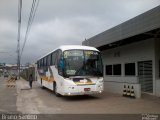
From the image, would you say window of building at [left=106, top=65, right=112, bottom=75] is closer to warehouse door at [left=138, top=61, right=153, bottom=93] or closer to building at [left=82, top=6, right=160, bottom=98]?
building at [left=82, top=6, right=160, bottom=98]

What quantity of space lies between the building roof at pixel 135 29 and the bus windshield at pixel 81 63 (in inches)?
105

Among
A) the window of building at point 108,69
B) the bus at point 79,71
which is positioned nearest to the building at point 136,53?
the window of building at point 108,69

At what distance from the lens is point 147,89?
18906mm

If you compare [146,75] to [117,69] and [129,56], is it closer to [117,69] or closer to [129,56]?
[129,56]

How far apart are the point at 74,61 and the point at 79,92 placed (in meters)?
1.83

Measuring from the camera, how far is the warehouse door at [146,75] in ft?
60.8

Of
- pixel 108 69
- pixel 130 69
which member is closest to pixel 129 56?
pixel 130 69

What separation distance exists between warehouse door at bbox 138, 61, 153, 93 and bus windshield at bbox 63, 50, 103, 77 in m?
3.61

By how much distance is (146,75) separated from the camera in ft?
62.8

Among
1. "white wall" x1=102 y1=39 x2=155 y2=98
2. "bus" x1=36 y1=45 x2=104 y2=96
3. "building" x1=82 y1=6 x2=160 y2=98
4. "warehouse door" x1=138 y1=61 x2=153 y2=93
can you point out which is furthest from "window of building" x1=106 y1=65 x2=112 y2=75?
"bus" x1=36 y1=45 x2=104 y2=96

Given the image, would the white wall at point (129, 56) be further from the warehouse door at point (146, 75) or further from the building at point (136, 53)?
the warehouse door at point (146, 75)

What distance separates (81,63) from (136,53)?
526cm

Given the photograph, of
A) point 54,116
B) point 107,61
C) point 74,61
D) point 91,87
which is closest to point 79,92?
point 91,87

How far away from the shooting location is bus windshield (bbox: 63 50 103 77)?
1644cm
